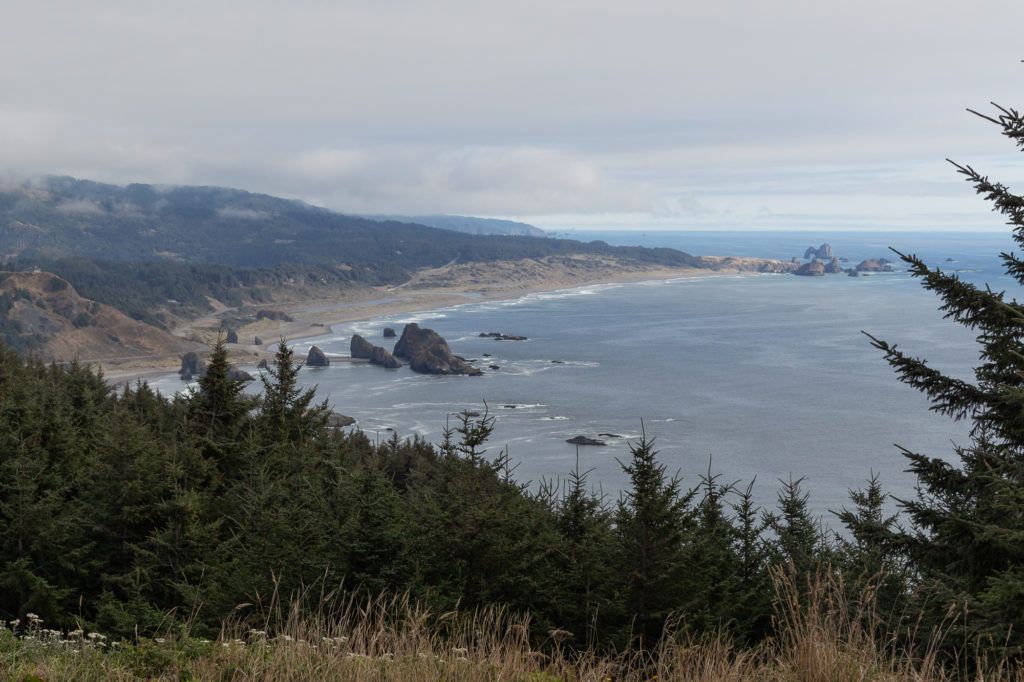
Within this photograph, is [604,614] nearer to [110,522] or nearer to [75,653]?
[75,653]

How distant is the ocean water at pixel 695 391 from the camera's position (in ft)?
166

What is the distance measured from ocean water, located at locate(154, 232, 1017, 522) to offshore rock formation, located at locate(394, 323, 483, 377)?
4.87ft

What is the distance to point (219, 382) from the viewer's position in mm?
19703

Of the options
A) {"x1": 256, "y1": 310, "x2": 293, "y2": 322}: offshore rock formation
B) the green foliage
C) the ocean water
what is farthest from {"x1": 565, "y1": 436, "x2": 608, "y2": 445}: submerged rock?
{"x1": 256, "y1": 310, "x2": 293, "y2": 322}: offshore rock formation

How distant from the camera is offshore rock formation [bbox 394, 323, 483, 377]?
87.8 m

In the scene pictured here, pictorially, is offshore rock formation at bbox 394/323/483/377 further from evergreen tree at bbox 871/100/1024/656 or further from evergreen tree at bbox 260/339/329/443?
evergreen tree at bbox 871/100/1024/656

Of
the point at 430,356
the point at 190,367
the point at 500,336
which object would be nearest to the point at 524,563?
the point at 430,356

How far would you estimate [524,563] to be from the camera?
388 inches

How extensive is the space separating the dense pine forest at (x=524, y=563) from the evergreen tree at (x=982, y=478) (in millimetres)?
21

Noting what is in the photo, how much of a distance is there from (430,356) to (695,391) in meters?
29.5

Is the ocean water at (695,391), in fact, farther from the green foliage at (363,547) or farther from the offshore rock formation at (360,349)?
the green foliage at (363,547)

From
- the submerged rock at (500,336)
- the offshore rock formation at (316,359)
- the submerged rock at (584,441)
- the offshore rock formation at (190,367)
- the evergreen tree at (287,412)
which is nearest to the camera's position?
the evergreen tree at (287,412)

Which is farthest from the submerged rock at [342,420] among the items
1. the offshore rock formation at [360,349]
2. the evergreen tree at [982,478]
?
the evergreen tree at [982,478]

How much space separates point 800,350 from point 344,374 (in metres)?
49.4
